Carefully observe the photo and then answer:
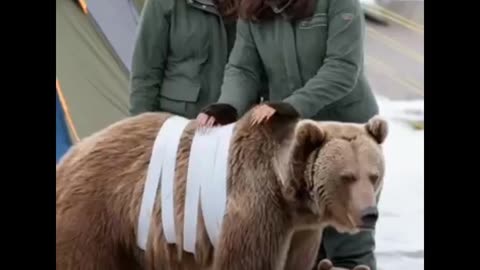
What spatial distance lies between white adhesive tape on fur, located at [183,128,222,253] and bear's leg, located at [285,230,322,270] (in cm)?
18

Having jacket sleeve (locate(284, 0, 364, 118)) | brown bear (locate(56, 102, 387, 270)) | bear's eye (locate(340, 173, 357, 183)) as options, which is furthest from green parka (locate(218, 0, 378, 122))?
bear's eye (locate(340, 173, 357, 183))

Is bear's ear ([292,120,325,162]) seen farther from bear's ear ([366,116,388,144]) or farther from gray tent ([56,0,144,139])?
gray tent ([56,0,144,139])

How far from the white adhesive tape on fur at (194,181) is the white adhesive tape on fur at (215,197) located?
0.04ft

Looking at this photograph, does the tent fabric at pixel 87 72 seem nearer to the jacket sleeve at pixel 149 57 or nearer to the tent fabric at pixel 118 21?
the tent fabric at pixel 118 21

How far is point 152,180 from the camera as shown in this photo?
1.60 meters

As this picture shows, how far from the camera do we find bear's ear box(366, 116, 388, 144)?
58.3 inches

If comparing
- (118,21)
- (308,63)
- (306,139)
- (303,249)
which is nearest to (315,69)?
(308,63)

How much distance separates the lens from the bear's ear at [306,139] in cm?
145
